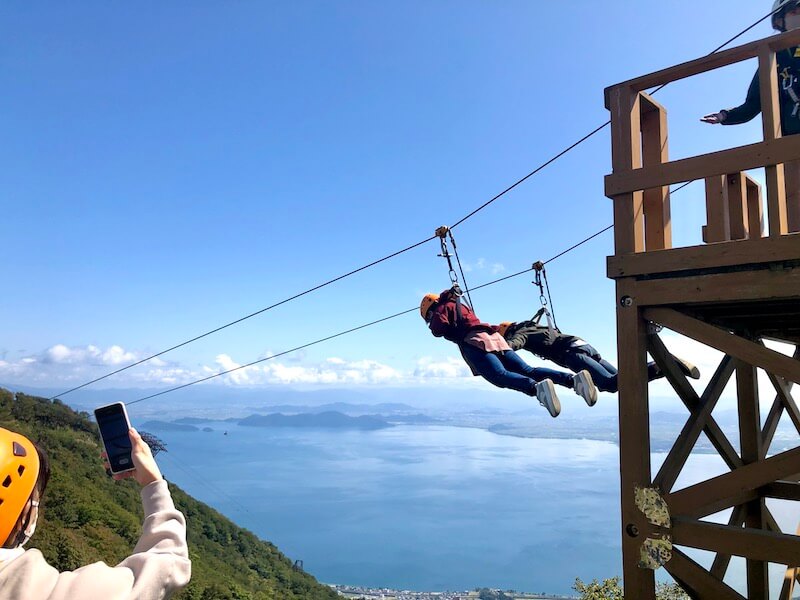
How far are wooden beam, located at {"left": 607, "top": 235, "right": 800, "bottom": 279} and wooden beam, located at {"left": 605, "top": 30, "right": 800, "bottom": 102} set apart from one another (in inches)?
33.5

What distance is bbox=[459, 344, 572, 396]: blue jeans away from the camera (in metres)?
4.77

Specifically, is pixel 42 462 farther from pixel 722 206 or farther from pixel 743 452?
pixel 743 452

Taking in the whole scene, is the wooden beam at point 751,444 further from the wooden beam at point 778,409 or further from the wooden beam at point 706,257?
the wooden beam at point 706,257

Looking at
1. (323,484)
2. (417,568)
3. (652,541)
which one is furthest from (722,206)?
(323,484)

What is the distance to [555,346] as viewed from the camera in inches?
206

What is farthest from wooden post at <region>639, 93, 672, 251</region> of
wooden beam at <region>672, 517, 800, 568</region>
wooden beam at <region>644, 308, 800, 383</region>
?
wooden beam at <region>672, 517, 800, 568</region>

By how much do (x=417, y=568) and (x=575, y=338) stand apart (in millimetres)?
110813

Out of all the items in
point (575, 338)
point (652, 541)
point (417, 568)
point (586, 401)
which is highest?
point (575, 338)

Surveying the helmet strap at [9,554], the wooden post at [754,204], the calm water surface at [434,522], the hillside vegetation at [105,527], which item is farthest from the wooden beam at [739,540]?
the calm water surface at [434,522]

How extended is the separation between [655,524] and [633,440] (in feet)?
1.20

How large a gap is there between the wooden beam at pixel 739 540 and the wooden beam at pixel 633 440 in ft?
0.52

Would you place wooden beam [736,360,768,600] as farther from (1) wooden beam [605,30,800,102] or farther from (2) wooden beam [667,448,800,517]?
(1) wooden beam [605,30,800,102]

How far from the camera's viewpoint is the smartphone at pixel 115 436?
159 cm

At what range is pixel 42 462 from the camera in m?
1.36
